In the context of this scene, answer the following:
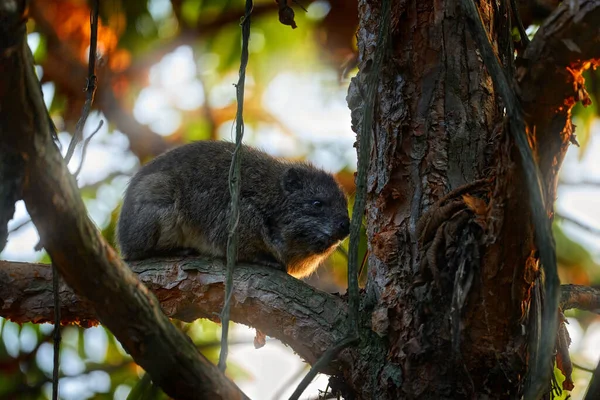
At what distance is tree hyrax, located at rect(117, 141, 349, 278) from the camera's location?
5418mm

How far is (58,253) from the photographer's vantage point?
2.35 metres

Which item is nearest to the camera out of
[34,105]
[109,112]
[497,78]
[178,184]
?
[34,105]

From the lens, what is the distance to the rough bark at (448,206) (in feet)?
9.25

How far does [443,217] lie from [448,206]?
58mm

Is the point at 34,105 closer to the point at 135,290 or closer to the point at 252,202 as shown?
the point at 135,290

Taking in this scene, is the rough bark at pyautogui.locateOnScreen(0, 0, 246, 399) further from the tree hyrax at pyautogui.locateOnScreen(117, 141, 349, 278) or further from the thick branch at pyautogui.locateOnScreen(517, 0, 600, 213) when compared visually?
the tree hyrax at pyautogui.locateOnScreen(117, 141, 349, 278)

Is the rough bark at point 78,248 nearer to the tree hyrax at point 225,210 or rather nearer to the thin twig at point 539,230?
the thin twig at point 539,230

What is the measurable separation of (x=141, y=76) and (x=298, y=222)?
4227 mm

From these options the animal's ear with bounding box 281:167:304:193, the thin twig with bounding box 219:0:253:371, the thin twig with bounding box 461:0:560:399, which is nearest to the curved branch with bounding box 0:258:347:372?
the thin twig with bounding box 219:0:253:371

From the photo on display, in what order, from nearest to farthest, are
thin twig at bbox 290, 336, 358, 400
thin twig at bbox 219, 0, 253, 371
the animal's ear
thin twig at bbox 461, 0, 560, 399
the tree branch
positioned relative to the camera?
thin twig at bbox 461, 0, 560, 399
thin twig at bbox 290, 336, 358, 400
thin twig at bbox 219, 0, 253, 371
the tree branch
the animal's ear

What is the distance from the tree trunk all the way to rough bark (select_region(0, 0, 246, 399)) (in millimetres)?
1001

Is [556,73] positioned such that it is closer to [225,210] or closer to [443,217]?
[443,217]

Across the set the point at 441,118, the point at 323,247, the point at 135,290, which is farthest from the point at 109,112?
the point at 135,290

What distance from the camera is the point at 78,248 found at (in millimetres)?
2330
